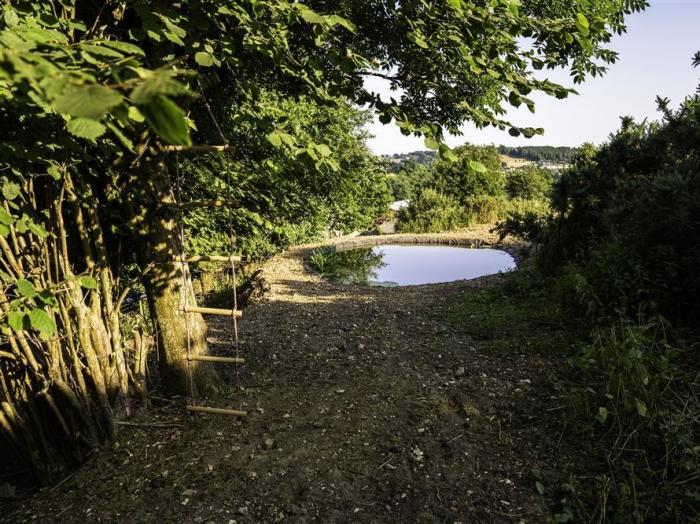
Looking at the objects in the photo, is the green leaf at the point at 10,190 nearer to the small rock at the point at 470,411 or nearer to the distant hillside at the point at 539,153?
the small rock at the point at 470,411

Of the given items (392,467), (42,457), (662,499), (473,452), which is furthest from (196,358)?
(662,499)

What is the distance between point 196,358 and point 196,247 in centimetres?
315

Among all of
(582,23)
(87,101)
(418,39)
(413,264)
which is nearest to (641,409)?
(582,23)

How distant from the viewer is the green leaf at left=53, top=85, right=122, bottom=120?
2.40 feet

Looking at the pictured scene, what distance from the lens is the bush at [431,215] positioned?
1939 centimetres

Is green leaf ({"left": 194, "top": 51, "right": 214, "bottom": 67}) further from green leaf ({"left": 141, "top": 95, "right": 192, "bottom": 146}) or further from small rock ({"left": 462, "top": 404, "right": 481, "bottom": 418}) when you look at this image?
small rock ({"left": 462, "top": 404, "right": 481, "bottom": 418})

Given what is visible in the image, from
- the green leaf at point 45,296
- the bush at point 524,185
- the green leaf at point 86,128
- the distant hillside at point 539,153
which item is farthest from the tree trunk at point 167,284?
the distant hillside at point 539,153

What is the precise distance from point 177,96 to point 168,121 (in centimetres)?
117

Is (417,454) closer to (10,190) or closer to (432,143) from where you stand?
(432,143)

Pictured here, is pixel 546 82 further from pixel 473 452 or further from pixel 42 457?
pixel 42 457

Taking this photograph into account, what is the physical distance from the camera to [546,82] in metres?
2.60

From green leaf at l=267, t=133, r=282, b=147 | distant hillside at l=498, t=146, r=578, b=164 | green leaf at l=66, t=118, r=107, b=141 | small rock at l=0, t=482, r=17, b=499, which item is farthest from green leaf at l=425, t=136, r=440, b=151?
distant hillside at l=498, t=146, r=578, b=164

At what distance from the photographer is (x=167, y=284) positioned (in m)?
3.30

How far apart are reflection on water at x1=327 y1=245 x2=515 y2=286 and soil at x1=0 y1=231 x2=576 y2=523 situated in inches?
251
